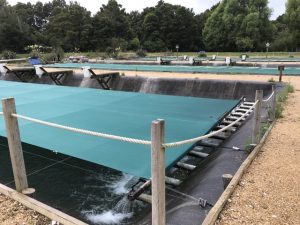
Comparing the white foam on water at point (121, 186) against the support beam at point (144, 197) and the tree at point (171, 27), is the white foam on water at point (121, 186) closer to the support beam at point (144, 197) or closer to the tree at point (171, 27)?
the support beam at point (144, 197)

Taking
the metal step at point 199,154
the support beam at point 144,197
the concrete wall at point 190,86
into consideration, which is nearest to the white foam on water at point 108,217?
the support beam at point 144,197

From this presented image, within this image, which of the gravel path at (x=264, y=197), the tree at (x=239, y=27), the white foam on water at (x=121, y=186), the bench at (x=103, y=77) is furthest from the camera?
the tree at (x=239, y=27)

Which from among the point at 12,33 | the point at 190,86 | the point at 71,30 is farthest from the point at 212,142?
the point at 12,33

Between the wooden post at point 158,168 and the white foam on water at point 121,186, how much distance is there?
200 cm

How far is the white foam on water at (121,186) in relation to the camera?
172 inches

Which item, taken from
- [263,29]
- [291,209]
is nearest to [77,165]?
[291,209]

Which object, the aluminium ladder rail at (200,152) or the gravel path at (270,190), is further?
the aluminium ladder rail at (200,152)

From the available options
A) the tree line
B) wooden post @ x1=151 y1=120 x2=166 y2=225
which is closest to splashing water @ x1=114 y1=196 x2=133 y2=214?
wooden post @ x1=151 y1=120 x2=166 y2=225

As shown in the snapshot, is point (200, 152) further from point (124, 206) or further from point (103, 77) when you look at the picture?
point (103, 77)

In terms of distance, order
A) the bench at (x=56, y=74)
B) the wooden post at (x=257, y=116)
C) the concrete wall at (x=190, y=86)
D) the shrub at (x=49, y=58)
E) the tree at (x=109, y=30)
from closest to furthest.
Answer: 1. the wooden post at (x=257, y=116)
2. the concrete wall at (x=190, y=86)
3. the bench at (x=56, y=74)
4. the shrub at (x=49, y=58)
5. the tree at (x=109, y=30)

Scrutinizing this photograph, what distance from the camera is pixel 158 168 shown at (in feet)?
7.32

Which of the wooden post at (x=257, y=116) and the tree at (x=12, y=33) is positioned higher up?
the tree at (x=12, y=33)

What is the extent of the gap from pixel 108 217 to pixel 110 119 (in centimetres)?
331

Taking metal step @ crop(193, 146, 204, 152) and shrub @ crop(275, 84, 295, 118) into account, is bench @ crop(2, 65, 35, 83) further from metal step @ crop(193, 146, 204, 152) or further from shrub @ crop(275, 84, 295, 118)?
metal step @ crop(193, 146, 204, 152)
